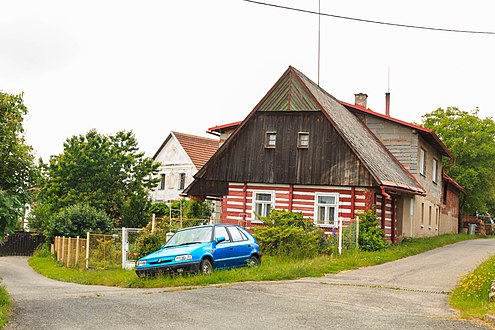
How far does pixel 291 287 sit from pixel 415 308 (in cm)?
367

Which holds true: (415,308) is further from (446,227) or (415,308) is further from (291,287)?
(446,227)

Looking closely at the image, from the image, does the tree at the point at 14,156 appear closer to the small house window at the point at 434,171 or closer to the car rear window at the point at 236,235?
the car rear window at the point at 236,235

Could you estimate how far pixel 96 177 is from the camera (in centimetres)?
4559

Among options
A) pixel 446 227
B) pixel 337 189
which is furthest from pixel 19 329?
pixel 446 227

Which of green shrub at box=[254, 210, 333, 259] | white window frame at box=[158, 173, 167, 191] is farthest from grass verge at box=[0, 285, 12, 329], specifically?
white window frame at box=[158, 173, 167, 191]

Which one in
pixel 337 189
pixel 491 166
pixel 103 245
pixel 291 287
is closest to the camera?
pixel 291 287

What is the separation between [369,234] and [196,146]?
31.5m

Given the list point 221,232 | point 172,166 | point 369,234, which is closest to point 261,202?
point 369,234

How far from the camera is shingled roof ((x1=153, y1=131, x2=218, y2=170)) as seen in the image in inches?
2116

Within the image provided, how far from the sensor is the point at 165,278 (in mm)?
17531

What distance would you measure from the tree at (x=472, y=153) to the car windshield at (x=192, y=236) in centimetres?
4015

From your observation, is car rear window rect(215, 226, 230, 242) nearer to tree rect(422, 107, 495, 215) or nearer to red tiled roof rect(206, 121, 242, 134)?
red tiled roof rect(206, 121, 242, 134)

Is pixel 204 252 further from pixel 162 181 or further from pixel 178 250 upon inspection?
pixel 162 181

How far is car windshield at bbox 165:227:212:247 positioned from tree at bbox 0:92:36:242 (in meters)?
6.23
